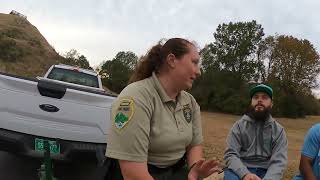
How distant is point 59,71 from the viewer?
11438 mm

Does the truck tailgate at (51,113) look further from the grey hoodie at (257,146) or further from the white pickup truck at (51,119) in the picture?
the grey hoodie at (257,146)

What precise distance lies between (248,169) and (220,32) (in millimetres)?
59654

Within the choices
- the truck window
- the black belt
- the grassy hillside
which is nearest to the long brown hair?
the black belt

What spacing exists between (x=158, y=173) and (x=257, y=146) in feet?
7.88

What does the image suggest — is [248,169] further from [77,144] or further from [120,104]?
[120,104]

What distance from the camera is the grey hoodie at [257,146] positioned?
4938 millimetres

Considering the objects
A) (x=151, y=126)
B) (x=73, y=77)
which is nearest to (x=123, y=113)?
(x=151, y=126)

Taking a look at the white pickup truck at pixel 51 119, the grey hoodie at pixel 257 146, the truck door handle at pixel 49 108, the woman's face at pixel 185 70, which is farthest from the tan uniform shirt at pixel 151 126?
the truck door handle at pixel 49 108

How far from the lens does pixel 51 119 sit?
17.5 feet

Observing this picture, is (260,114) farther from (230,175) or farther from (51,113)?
(51,113)

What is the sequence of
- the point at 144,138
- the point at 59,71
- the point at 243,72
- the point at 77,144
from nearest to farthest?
the point at 144,138 → the point at 77,144 → the point at 59,71 → the point at 243,72

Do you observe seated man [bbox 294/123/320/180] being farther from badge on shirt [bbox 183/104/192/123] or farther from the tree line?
the tree line

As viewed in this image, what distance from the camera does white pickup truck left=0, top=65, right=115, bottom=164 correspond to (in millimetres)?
5156

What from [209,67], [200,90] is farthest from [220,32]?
[200,90]
